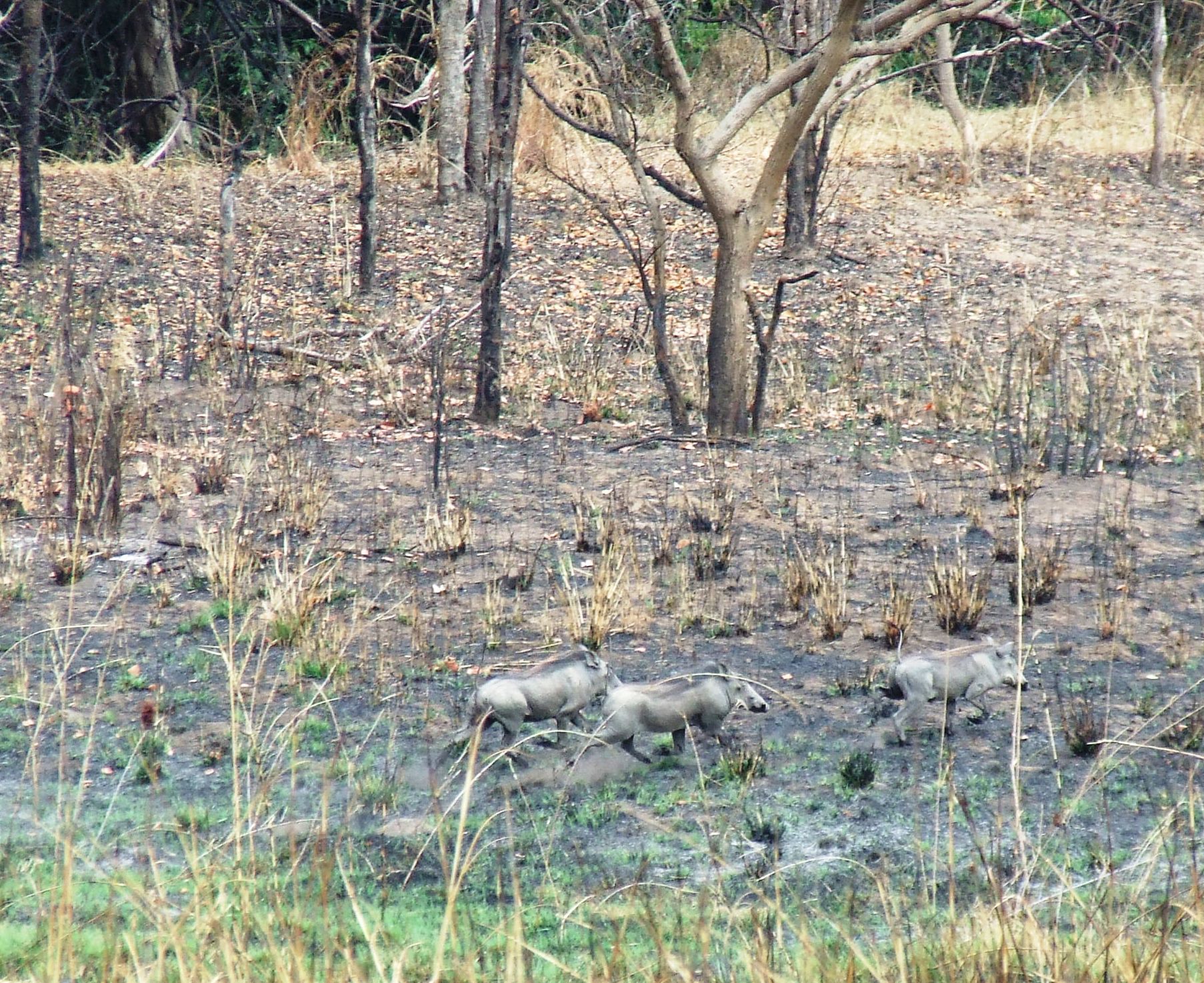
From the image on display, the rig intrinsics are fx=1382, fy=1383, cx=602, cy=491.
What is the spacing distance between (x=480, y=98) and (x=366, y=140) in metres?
2.17

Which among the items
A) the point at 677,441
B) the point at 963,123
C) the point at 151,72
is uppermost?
the point at 151,72

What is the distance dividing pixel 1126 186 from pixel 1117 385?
885 centimetres

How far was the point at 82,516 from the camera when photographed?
735 cm

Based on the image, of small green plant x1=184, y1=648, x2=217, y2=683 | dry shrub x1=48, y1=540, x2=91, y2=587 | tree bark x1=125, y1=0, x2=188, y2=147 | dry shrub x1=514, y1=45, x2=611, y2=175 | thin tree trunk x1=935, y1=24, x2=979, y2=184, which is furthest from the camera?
tree bark x1=125, y1=0, x2=188, y2=147

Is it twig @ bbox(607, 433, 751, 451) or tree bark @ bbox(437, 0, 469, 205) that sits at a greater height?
tree bark @ bbox(437, 0, 469, 205)

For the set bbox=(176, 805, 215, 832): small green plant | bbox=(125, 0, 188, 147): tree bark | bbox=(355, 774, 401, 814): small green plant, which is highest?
bbox=(125, 0, 188, 147): tree bark

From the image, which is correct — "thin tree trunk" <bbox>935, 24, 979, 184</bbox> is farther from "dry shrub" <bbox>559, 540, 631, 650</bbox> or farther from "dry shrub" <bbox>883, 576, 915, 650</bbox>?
"dry shrub" <bbox>883, 576, 915, 650</bbox>

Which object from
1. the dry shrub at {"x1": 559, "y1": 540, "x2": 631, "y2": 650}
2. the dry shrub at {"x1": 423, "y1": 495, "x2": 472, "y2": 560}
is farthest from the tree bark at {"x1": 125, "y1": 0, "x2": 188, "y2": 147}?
the dry shrub at {"x1": 559, "y1": 540, "x2": 631, "y2": 650}

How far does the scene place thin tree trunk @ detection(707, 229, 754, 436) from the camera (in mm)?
8781

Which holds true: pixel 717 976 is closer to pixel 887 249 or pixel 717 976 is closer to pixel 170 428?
pixel 170 428

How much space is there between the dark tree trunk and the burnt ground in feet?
1.12

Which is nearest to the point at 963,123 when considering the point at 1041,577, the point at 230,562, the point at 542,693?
the point at 1041,577

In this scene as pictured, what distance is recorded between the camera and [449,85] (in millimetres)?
15961

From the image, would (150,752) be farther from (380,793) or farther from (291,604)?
(291,604)
